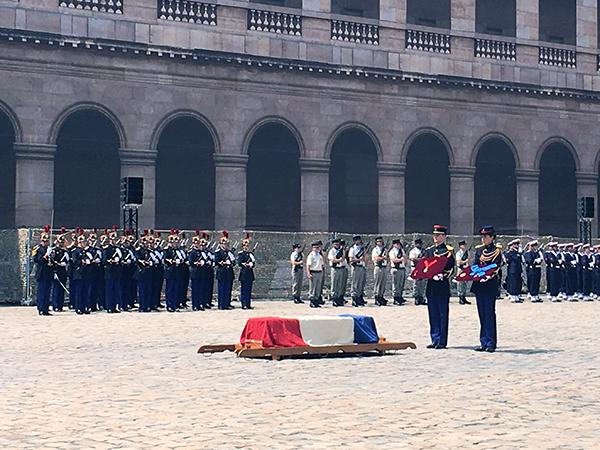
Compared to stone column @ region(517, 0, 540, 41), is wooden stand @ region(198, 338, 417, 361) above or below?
below

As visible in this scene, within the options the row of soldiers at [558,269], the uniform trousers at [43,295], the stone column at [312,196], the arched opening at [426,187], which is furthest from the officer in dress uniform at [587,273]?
the uniform trousers at [43,295]

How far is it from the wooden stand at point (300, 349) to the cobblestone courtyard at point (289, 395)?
0.79 feet

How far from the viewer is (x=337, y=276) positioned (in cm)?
3444

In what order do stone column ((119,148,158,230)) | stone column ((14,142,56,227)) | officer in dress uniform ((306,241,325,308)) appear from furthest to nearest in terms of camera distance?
stone column ((119,148,158,230)) < stone column ((14,142,56,227)) < officer in dress uniform ((306,241,325,308))

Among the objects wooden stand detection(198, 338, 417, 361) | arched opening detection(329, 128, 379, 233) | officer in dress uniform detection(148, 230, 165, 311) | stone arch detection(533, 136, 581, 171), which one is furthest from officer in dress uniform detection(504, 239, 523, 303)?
wooden stand detection(198, 338, 417, 361)

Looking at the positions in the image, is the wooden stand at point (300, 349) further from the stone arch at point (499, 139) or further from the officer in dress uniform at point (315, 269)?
the stone arch at point (499, 139)

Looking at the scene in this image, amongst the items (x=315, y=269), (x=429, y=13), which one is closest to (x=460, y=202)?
(x=429, y=13)

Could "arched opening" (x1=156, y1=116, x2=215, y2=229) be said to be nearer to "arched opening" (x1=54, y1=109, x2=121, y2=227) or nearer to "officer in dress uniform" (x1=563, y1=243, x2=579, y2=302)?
"arched opening" (x1=54, y1=109, x2=121, y2=227)

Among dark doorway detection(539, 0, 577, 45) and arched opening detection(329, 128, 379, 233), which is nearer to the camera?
arched opening detection(329, 128, 379, 233)

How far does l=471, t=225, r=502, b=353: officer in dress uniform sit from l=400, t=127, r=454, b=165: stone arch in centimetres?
2269

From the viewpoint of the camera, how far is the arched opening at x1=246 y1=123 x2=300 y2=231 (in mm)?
41562

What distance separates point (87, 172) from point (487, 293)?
21734 millimetres

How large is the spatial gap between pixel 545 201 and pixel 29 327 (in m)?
28.1

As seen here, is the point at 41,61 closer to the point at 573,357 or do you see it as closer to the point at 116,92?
the point at 116,92
